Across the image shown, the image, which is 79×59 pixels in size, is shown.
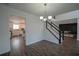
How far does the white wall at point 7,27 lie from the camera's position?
12.0 feet

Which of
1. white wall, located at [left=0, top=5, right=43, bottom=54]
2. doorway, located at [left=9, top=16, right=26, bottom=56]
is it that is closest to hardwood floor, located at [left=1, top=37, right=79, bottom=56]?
doorway, located at [left=9, top=16, right=26, bottom=56]

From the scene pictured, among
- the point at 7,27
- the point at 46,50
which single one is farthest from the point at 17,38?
the point at 46,50

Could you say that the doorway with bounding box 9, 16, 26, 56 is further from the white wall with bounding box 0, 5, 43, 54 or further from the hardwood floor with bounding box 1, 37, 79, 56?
the white wall with bounding box 0, 5, 43, 54

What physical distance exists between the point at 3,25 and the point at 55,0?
11.3ft

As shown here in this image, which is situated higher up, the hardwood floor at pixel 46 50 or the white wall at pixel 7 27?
the white wall at pixel 7 27

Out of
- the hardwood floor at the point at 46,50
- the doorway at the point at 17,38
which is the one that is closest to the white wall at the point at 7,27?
the doorway at the point at 17,38

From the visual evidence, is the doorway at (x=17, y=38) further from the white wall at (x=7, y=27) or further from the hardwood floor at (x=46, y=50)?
the white wall at (x=7, y=27)

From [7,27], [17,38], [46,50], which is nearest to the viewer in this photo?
[7,27]

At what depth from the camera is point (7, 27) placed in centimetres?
391

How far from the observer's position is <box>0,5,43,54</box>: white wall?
12.0 feet

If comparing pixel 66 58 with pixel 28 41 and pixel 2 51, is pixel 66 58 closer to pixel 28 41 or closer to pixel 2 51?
pixel 2 51

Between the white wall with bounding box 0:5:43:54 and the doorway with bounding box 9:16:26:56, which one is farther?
the doorway with bounding box 9:16:26:56

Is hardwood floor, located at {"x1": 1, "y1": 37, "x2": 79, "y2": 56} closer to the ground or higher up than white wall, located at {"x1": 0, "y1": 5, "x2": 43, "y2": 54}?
closer to the ground

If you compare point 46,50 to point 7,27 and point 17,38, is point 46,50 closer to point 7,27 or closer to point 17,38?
point 7,27
